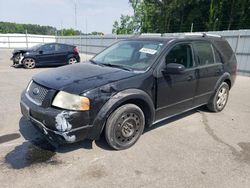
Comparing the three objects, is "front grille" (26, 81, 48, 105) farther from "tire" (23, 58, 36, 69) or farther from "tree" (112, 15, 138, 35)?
"tree" (112, 15, 138, 35)

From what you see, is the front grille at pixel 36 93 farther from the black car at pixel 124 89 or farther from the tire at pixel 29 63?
the tire at pixel 29 63

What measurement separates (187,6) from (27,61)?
954 inches

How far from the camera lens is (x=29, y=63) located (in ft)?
37.5

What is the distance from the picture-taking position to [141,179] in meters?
2.62

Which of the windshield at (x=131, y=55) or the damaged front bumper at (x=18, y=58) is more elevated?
the windshield at (x=131, y=55)

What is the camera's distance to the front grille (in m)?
2.96

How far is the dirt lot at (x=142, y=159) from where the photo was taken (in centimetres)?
259

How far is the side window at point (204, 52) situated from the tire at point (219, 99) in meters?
0.82

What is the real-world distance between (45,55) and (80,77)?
383 inches

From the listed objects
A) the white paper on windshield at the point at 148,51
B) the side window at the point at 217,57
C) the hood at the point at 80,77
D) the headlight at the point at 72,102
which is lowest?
the headlight at the point at 72,102

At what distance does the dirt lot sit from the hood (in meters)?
1.01

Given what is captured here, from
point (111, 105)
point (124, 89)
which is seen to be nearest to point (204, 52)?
point (124, 89)

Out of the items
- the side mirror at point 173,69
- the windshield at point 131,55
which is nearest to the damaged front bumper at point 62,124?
the windshield at point 131,55

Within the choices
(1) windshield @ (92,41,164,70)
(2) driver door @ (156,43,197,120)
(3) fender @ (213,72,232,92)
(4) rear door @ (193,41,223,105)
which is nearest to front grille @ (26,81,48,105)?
(1) windshield @ (92,41,164,70)
